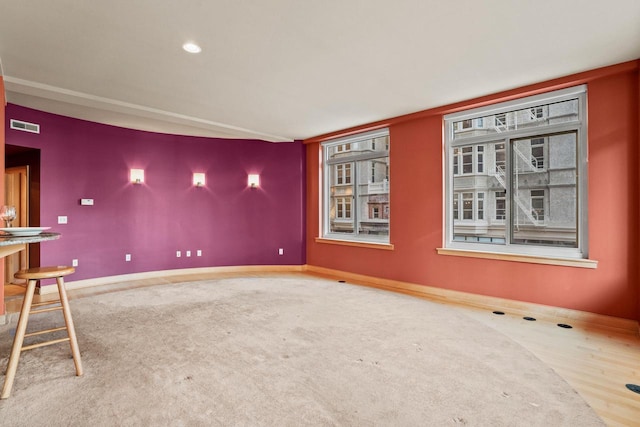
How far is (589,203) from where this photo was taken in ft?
11.6

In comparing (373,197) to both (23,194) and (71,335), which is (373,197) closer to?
(71,335)

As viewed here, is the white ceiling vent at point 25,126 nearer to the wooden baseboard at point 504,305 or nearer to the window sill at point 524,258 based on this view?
the wooden baseboard at point 504,305

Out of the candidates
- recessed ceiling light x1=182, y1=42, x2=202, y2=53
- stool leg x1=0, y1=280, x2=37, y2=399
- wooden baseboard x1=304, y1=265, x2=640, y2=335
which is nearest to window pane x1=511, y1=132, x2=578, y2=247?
wooden baseboard x1=304, y1=265, x2=640, y2=335

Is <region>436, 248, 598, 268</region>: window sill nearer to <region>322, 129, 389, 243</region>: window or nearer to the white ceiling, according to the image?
<region>322, 129, 389, 243</region>: window

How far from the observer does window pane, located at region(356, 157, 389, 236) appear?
574cm

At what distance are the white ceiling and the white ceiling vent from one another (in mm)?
304

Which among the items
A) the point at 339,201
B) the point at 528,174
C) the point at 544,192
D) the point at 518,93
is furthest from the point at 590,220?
the point at 339,201

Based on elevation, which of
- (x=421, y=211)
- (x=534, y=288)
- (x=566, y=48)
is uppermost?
(x=566, y=48)

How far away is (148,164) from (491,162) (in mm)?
5656

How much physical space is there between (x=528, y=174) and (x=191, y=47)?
403cm

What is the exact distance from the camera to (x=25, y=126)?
461 centimetres

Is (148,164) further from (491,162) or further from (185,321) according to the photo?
(491,162)

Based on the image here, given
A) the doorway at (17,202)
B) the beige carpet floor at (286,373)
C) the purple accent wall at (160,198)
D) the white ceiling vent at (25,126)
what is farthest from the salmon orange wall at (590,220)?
the doorway at (17,202)

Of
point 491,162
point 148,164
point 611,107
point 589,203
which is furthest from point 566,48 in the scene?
point 148,164
